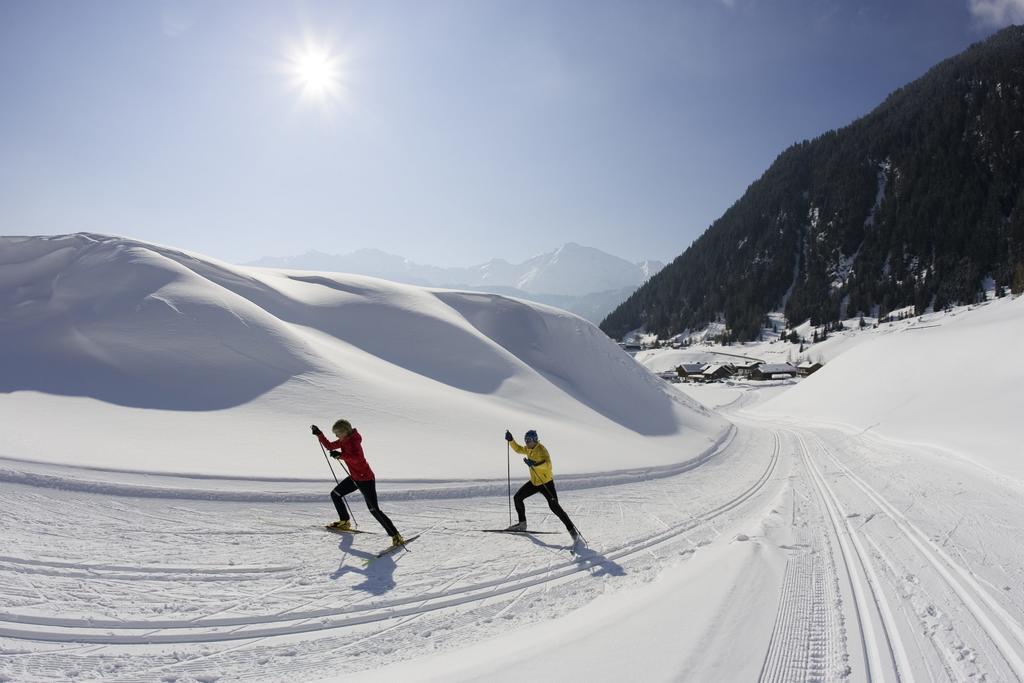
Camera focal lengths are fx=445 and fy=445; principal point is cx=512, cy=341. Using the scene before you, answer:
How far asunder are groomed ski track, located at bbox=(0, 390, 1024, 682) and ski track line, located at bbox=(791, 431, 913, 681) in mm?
24

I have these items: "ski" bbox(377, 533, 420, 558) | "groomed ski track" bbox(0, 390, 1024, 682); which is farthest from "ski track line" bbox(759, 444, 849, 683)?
"ski" bbox(377, 533, 420, 558)

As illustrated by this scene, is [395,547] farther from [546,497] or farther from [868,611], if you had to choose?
[868,611]

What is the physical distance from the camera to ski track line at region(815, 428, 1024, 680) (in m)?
4.48

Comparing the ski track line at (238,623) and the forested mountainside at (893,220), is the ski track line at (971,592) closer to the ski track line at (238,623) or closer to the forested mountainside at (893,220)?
the ski track line at (238,623)

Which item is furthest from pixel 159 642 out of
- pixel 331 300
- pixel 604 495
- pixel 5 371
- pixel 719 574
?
pixel 331 300

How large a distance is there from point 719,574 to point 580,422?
42.4ft

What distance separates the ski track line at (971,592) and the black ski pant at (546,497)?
4.79 m

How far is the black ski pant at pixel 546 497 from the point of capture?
708 centimetres

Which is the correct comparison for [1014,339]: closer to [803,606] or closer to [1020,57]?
[803,606]

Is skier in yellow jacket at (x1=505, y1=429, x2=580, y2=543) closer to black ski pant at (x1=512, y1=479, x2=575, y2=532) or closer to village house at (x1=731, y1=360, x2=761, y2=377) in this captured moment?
black ski pant at (x1=512, y1=479, x2=575, y2=532)

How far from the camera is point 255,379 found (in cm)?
1219

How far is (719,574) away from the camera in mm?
5883

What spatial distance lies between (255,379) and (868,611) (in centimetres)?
1334

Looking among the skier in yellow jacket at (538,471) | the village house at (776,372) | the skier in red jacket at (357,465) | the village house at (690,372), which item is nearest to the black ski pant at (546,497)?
the skier in yellow jacket at (538,471)
